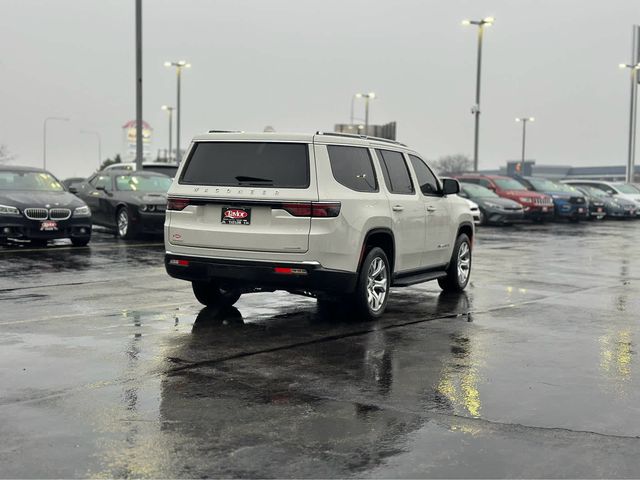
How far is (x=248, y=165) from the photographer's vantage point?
8.80 m

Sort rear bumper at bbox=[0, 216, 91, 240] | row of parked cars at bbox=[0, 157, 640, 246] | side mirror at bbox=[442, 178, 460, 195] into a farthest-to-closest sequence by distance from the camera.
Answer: row of parked cars at bbox=[0, 157, 640, 246], rear bumper at bbox=[0, 216, 91, 240], side mirror at bbox=[442, 178, 460, 195]

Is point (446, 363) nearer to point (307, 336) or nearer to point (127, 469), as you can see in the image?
point (307, 336)

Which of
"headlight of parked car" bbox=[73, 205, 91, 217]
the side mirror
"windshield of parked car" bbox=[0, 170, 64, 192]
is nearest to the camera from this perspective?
the side mirror

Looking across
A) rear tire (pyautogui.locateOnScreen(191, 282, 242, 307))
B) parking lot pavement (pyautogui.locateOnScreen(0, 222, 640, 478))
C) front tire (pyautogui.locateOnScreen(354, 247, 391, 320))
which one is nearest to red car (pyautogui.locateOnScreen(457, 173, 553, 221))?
parking lot pavement (pyautogui.locateOnScreen(0, 222, 640, 478))

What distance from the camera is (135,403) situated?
574cm

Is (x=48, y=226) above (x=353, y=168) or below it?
below

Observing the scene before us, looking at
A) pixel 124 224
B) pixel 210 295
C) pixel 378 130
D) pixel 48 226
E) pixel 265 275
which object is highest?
pixel 378 130

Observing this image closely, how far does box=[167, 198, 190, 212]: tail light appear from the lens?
354 inches

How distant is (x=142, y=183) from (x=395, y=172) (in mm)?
12181

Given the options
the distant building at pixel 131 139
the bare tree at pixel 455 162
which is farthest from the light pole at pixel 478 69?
the bare tree at pixel 455 162

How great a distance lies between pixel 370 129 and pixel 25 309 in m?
56.6

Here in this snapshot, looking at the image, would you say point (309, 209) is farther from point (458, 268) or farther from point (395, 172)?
point (458, 268)

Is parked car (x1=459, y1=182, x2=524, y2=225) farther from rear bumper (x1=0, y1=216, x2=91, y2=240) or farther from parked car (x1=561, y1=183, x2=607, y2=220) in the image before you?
rear bumper (x1=0, y1=216, x2=91, y2=240)

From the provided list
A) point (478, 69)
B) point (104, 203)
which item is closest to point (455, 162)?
point (478, 69)
